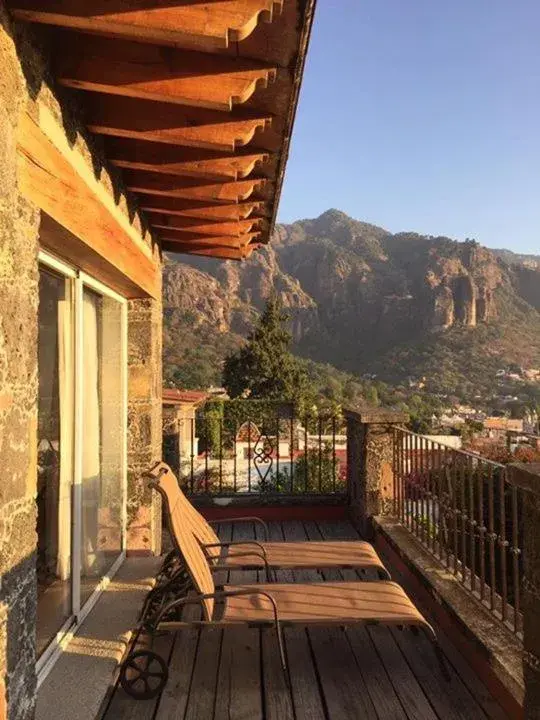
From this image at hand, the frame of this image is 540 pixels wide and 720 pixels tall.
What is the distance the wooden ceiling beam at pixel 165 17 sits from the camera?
1.57 meters

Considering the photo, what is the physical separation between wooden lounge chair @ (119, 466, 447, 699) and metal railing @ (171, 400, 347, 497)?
2339 millimetres

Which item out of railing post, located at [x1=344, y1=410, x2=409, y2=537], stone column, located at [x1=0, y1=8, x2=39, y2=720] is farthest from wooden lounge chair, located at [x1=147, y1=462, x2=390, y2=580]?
stone column, located at [x1=0, y1=8, x2=39, y2=720]

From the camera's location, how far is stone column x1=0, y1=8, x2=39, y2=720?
158 centimetres

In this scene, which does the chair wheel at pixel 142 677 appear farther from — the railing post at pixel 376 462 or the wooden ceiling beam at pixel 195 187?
the railing post at pixel 376 462

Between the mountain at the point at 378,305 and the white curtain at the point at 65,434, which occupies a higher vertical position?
the mountain at the point at 378,305

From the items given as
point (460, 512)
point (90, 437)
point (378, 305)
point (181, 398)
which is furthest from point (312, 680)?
point (378, 305)

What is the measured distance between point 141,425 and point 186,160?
2.28m

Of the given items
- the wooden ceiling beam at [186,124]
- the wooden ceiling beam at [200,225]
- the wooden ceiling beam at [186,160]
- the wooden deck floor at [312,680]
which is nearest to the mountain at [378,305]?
the wooden ceiling beam at [200,225]

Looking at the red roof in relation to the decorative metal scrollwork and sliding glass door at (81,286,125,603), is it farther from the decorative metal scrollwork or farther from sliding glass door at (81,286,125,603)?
sliding glass door at (81,286,125,603)

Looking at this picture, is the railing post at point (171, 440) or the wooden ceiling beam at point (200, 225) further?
the railing post at point (171, 440)

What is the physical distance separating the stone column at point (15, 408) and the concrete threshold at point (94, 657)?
2.09 ft

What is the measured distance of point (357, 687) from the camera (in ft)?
8.82

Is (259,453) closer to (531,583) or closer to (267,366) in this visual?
(531,583)

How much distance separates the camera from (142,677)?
8.66 feet
